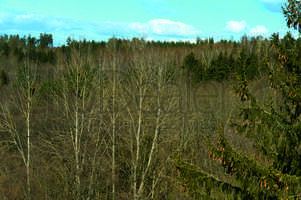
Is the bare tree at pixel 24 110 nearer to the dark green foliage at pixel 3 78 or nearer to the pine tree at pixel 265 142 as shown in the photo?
the pine tree at pixel 265 142

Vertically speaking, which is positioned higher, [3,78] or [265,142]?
[265,142]

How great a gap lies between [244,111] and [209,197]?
2310 mm

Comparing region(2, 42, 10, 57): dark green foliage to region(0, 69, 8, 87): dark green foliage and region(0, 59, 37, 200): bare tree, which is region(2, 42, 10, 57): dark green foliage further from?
region(0, 59, 37, 200): bare tree

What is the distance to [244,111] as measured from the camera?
7.17 metres

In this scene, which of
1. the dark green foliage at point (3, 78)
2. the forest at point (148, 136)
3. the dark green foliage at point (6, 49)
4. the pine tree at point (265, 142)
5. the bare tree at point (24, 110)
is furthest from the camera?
the dark green foliage at point (3, 78)

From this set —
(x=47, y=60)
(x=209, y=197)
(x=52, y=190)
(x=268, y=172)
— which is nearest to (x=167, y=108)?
(x=52, y=190)

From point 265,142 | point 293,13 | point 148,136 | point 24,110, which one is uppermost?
point 293,13

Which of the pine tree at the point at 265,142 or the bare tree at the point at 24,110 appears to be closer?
the pine tree at the point at 265,142

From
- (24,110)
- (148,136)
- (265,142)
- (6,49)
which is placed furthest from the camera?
(6,49)

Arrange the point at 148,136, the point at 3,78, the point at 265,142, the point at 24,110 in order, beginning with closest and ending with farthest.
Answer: the point at 265,142, the point at 24,110, the point at 148,136, the point at 3,78

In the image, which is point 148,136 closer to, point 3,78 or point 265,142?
point 265,142

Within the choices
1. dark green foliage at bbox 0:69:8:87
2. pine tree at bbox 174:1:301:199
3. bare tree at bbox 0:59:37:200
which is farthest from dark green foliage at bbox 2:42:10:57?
pine tree at bbox 174:1:301:199

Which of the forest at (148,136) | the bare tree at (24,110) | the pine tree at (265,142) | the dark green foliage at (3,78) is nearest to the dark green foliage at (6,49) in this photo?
the dark green foliage at (3,78)

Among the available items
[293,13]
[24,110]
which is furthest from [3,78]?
[293,13]
